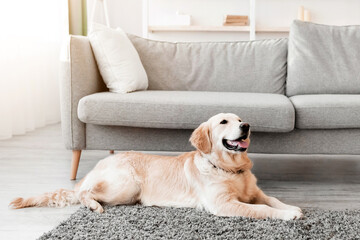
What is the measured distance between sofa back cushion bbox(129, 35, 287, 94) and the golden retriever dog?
3.44 ft

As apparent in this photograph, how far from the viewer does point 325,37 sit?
2.89 metres

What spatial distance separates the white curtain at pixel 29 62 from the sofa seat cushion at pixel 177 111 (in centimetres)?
177

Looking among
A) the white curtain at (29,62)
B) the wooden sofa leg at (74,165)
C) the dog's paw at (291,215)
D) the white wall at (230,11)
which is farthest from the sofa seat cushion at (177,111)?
the white wall at (230,11)

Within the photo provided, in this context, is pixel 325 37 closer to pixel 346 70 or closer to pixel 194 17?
pixel 346 70

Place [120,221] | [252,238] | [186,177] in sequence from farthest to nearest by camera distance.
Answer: [186,177]
[120,221]
[252,238]

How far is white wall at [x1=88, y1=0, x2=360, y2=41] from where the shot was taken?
16.8 ft

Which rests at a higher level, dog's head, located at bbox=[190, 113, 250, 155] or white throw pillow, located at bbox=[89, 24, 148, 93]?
white throw pillow, located at bbox=[89, 24, 148, 93]

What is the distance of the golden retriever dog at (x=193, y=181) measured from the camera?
70.9 inches

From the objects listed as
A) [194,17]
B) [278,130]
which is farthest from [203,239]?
[194,17]

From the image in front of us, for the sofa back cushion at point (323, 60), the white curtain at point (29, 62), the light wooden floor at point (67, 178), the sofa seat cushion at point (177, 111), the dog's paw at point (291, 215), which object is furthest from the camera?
the white curtain at point (29, 62)

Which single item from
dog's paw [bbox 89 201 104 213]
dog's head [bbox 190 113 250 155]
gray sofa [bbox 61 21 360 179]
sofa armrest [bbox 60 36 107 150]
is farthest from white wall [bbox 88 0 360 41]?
dog's paw [bbox 89 201 104 213]

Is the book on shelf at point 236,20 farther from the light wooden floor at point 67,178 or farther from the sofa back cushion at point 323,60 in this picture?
the light wooden floor at point 67,178

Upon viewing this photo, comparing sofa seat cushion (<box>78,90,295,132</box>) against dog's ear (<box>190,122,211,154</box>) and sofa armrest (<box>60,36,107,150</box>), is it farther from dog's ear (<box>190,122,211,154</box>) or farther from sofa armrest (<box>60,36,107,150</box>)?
dog's ear (<box>190,122,211,154</box>)

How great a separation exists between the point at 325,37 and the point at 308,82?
1.37ft
